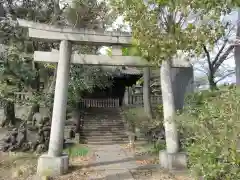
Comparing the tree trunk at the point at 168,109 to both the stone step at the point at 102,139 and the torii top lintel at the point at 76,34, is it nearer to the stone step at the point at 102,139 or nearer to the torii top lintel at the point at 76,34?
the torii top lintel at the point at 76,34

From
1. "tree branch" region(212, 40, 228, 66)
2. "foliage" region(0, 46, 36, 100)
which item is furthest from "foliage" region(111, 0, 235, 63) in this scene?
"tree branch" region(212, 40, 228, 66)

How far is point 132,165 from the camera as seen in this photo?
8.99 meters

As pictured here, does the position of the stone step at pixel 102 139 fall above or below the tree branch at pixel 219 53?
below

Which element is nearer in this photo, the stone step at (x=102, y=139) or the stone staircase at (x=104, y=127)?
the stone step at (x=102, y=139)

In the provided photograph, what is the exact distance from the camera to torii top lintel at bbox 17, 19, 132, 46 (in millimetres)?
8164

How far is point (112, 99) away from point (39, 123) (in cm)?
1126

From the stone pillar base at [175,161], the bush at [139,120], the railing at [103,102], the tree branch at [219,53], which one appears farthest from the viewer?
the tree branch at [219,53]

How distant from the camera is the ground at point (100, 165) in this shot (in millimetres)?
7578

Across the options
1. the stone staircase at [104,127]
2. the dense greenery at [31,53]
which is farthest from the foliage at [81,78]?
the stone staircase at [104,127]

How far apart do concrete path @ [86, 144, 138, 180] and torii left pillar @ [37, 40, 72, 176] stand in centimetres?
Answer: 104

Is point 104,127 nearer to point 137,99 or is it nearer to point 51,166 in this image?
point 137,99

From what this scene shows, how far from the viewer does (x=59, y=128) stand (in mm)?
8070

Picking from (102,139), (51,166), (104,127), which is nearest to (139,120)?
(104,127)

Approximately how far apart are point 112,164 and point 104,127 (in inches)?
290
